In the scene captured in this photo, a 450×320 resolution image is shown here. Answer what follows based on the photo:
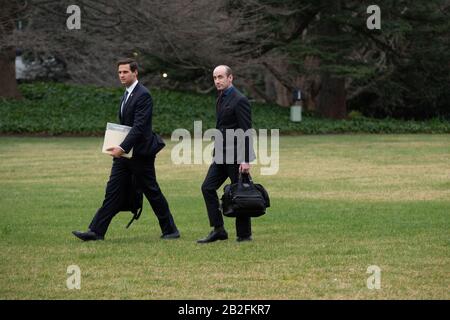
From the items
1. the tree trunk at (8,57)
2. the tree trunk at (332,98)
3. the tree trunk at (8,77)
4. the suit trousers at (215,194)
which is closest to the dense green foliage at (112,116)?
the tree trunk at (8,77)

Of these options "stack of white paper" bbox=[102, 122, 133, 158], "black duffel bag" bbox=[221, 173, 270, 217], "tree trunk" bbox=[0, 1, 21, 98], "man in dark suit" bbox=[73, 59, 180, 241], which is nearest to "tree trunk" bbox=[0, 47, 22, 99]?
"tree trunk" bbox=[0, 1, 21, 98]

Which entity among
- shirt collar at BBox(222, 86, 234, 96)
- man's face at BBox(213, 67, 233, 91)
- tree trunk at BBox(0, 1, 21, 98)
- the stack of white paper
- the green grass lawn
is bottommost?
the green grass lawn

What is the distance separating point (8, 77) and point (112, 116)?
4.79 m

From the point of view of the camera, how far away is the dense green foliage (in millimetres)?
33594

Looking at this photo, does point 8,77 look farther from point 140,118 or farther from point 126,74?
point 140,118

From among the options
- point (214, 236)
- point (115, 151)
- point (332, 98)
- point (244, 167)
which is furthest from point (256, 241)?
point (332, 98)

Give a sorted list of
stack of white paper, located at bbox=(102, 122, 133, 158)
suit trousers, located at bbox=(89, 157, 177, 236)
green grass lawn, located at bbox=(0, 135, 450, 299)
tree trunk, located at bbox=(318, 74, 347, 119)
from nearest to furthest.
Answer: green grass lawn, located at bbox=(0, 135, 450, 299) < stack of white paper, located at bbox=(102, 122, 133, 158) < suit trousers, located at bbox=(89, 157, 177, 236) < tree trunk, located at bbox=(318, 74, 347, 119)

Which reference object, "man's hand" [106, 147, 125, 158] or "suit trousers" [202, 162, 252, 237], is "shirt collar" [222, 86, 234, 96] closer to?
"suit trousers" [202, 162, 252, 237]

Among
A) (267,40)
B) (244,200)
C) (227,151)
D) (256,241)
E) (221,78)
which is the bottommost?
(256,241)

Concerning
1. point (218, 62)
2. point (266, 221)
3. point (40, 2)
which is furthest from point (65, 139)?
point (266, 221)

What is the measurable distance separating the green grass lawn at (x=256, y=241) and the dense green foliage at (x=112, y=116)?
11.0 meters

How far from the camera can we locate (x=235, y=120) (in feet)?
36.7

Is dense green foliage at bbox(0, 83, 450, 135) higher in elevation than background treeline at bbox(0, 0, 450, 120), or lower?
lower

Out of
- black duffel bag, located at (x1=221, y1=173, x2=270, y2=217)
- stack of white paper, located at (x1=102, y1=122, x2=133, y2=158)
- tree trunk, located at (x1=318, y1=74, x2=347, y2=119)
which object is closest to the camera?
black duffel bag, located at (x1=221, y1=173, x2=270, y2=217)
